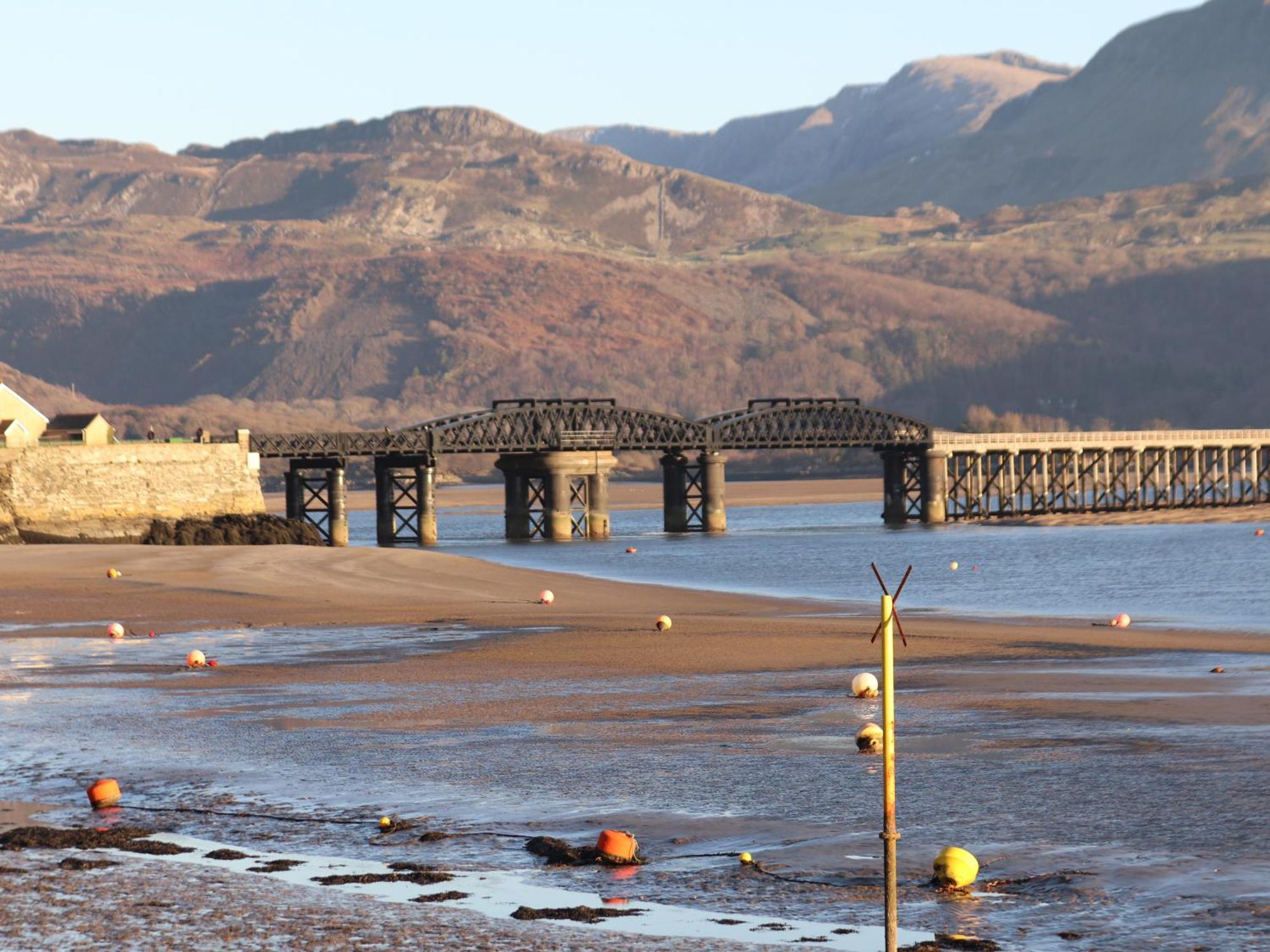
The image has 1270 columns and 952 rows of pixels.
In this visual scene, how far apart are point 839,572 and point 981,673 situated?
5164 cm

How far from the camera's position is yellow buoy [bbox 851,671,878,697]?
33.6m

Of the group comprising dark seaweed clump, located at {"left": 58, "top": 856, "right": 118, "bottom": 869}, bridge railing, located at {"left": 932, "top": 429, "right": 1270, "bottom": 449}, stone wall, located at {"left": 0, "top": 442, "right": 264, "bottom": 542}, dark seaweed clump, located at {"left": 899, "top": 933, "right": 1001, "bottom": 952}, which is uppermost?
bridge railing, located at {"left": 932, "top": 429, "right": 1270, "bottom": 449}

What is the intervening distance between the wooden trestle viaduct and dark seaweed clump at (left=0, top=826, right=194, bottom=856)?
9465 cm

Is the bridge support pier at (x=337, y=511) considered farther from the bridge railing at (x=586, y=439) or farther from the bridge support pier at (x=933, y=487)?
the bridge support pier at (x=933, y=487)

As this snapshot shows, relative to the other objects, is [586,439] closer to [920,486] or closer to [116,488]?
[920,486]

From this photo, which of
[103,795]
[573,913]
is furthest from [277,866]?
[103,795]

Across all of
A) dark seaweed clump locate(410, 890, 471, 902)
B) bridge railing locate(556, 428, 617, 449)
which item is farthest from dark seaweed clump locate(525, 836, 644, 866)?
bridge railing locate(556, 428, 617, 449)

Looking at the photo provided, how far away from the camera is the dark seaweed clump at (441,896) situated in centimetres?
1927

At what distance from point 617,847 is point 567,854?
722 mm

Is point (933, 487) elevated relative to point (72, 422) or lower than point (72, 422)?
lower

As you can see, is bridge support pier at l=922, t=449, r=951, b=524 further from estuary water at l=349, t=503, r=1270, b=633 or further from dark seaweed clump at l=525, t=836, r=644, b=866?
dark seaweed clump at l=525, t=836, r=644, b=866

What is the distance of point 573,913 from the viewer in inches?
734

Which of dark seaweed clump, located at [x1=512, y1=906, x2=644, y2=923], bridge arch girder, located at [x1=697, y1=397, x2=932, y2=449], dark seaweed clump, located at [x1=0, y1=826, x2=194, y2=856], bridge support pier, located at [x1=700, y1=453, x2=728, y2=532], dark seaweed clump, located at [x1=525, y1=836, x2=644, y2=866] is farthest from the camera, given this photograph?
bridge arch girder, located at [x1=697, y1=397, x2=932, y2=449]

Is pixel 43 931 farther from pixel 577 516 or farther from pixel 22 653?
pixel 577 516
